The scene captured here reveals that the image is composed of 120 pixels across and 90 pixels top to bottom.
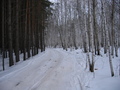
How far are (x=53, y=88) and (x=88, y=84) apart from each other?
1762mm

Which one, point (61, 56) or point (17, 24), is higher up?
point (17, 24)

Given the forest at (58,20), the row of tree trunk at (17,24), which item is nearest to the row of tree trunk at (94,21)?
the forest at (58,20)

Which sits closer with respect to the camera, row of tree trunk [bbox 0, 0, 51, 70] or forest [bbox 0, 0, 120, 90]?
forest [bbox 0, 0, 120, 90]

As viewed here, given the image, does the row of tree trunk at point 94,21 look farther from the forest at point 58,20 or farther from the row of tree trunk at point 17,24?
the row of tree trunk at point 17,24

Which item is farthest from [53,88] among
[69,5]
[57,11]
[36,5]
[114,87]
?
[57,11]

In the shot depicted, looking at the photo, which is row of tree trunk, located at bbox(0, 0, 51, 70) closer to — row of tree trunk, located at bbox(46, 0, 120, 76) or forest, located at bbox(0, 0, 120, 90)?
forest, located at bbox(0, 0, 120, 90)

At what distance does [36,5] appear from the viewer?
1858 cm

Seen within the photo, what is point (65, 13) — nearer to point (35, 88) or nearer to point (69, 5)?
point (69, 5)

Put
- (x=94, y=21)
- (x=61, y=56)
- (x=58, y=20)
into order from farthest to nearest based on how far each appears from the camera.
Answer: (x=58, y=20), (x=61, y=56), (x=94, y=21)

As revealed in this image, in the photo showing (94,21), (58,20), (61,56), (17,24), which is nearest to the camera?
(17,24)

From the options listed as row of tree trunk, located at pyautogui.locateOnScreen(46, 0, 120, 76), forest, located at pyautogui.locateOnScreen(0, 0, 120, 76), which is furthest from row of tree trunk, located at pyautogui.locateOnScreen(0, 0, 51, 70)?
row of tree trunk, located at pyautogui.locateOnScreen(46, 0, 120, 76)

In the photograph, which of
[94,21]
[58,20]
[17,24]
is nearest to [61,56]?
[94,21]

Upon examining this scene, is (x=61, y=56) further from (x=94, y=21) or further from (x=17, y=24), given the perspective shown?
(x=17, y=24)

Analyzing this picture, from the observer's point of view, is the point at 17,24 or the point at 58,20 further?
the point at 58,20
